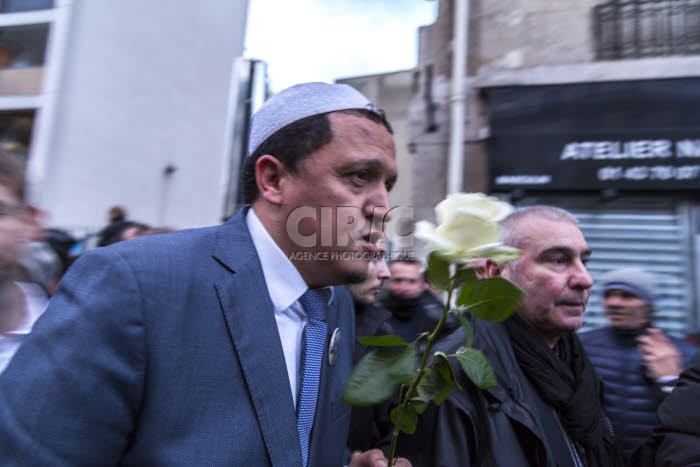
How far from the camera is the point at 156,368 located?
991mm

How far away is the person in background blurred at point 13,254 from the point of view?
5.36 feet

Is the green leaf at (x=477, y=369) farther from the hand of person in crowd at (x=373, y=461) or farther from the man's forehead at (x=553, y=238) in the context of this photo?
the man's forehead at (x=553, y=238)

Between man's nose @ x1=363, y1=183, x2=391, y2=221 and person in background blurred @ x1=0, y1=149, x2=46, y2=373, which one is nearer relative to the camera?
man's nose @ x1=363, y1=183, x2=391, y2=221

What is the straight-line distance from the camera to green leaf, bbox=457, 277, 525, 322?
96 cm

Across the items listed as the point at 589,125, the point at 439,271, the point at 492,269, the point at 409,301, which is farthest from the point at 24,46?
the point at 439,271

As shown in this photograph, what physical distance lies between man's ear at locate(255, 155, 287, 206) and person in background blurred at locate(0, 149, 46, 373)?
96 centimetres

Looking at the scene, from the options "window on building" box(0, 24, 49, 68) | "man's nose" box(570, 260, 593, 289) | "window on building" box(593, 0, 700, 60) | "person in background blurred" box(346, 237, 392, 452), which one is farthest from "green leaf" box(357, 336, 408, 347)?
"window on building" box(0, 24, 49, 68)

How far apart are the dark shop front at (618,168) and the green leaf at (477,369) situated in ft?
18.8

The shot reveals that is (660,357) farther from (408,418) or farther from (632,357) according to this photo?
(408,418)

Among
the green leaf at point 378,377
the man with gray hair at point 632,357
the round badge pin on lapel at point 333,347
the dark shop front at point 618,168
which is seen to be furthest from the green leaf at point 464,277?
the dark shop front at point 618,168

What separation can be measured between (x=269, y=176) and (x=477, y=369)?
0.75m

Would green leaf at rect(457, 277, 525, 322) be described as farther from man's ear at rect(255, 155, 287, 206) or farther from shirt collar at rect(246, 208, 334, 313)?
man's ear at rect(255, 155, 287, 206)

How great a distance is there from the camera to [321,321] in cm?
142

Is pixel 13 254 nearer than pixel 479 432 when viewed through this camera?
No
